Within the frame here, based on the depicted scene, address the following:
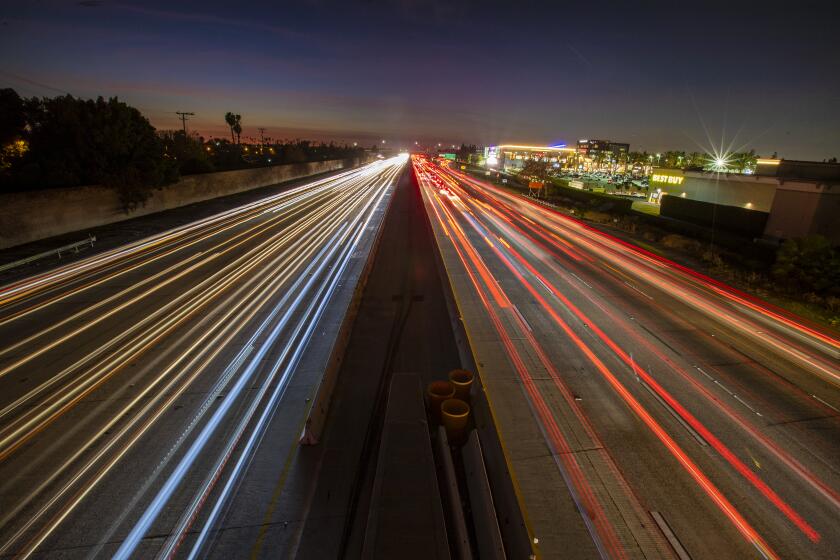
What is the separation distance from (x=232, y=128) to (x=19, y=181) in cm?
7676

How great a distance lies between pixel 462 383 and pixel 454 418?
46.0 inches

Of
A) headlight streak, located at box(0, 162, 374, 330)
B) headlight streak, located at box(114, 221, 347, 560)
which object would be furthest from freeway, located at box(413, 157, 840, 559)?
headlight streak, located at box(0, 162, 374, 330)

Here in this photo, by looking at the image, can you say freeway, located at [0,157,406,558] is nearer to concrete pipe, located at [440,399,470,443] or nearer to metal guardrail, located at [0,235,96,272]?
metal guardrail, located at [0,235,96,272]

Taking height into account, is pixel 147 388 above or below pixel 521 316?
below

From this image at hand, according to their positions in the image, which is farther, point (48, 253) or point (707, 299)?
point (48, 253)

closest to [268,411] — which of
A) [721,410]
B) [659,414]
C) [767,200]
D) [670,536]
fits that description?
[670,536]

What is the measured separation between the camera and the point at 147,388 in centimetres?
962

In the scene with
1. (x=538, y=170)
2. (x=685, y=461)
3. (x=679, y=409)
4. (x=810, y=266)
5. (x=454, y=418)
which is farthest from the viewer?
(x=538, y=170)

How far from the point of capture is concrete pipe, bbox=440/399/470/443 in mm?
7598

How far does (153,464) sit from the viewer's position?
7.34m

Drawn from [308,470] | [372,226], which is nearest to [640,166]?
[372,226]

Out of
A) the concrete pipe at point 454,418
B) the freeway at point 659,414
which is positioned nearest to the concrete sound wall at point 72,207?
the freeway at point 659,414

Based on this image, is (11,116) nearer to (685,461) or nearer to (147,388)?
(147,388)

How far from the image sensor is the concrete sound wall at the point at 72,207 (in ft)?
68.4
